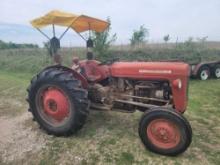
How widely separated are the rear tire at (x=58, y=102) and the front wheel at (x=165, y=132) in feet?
3.62

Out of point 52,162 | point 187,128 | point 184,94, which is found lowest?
point 52,162

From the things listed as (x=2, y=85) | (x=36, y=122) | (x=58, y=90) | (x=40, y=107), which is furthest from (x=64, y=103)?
(x=2, y=85)

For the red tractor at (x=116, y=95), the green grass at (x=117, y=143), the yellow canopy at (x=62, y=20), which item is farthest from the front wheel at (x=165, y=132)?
the yellow canopy at (x=62, y=20)

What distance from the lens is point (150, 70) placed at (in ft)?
13.6

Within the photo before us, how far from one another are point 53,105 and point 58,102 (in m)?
0.20

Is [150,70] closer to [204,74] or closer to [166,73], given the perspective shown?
[166,73]

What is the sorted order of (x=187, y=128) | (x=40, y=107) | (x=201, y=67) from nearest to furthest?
(x=187, y=128)
(x=40, y=107)
(x=201, y=67)

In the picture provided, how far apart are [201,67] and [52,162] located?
28.3ft

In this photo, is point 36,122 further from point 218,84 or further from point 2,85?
point 218,84

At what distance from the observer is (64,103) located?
440 cm

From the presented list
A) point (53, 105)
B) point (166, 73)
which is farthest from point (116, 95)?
point (53, 105)

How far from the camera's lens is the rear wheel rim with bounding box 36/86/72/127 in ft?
14.5

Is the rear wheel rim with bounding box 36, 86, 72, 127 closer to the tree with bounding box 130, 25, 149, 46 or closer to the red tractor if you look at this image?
the red tractor

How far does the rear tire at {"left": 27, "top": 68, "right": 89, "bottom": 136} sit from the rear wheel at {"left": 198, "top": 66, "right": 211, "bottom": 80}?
769 centimetres
